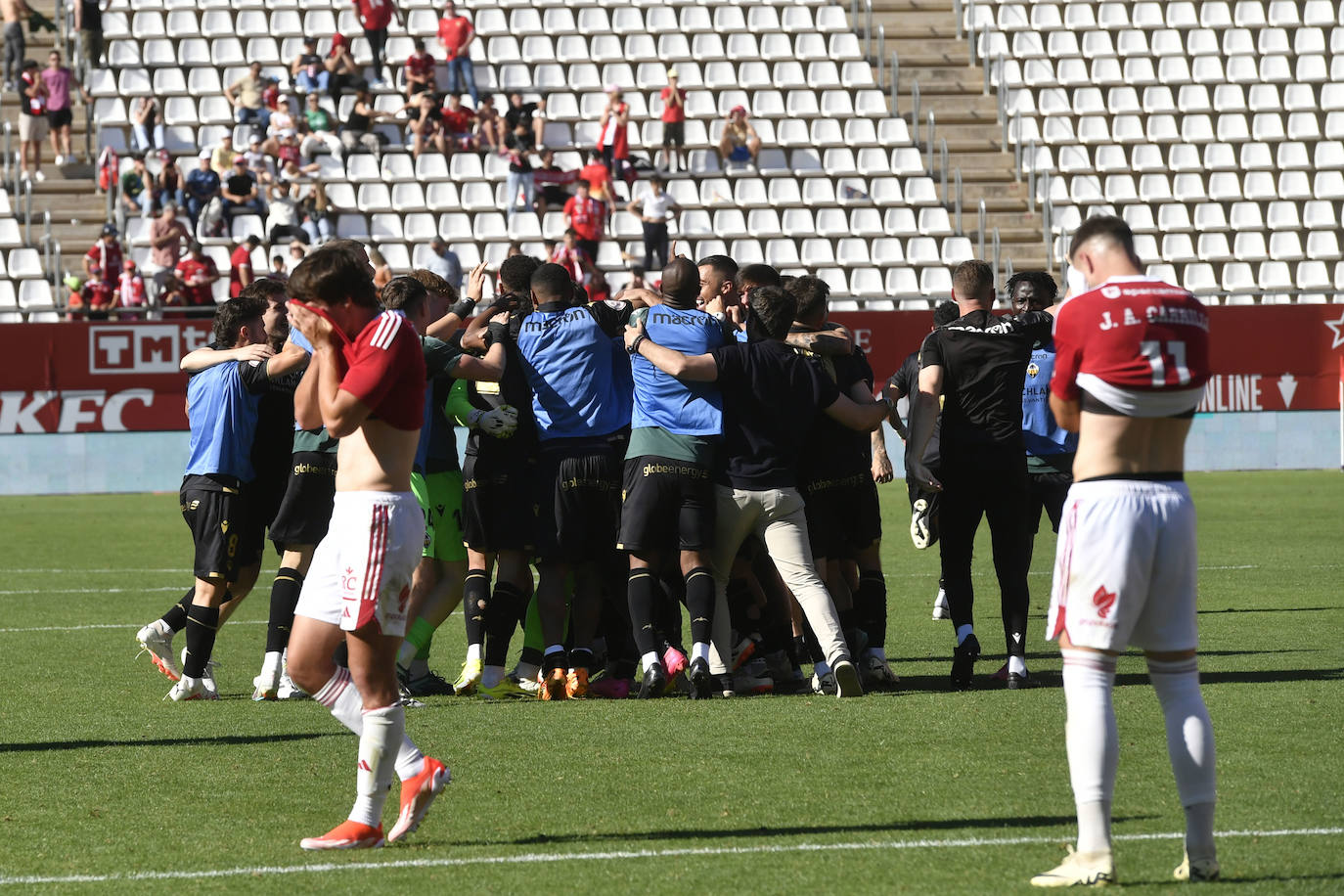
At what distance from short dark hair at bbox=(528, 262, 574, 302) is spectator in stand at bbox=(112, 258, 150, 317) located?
16.2 metres

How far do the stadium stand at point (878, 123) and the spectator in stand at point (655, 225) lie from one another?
28.7 inches

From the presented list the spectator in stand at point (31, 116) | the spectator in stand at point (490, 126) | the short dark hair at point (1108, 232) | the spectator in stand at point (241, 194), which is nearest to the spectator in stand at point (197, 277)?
the spectator in stand at point (241, 194)

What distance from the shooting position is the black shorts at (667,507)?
8.49m

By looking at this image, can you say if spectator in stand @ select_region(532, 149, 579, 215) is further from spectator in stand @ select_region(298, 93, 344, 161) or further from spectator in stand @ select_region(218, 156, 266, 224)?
spectator in stand @ select_region(218, 156, 266, 224)

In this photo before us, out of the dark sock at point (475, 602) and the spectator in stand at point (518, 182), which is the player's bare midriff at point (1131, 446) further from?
the spectator in stand at point (518, 182)

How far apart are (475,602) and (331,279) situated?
394 cm

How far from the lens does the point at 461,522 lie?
9.16 meters

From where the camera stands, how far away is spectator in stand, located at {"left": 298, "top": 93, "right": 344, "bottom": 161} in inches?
1118

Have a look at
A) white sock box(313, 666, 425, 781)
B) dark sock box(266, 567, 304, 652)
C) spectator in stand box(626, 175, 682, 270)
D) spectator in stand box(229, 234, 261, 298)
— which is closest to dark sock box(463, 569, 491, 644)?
dark sock box(266, 567, 304, 652)

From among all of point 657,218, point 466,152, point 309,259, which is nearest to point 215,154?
point 466,152

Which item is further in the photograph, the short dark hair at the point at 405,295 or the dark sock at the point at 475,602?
the dark sock at the point at 475,602

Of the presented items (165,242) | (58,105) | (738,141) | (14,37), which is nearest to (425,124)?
(738,141)

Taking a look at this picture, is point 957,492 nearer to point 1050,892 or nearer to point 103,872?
point 1050,892

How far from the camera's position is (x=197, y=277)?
24.1 m
